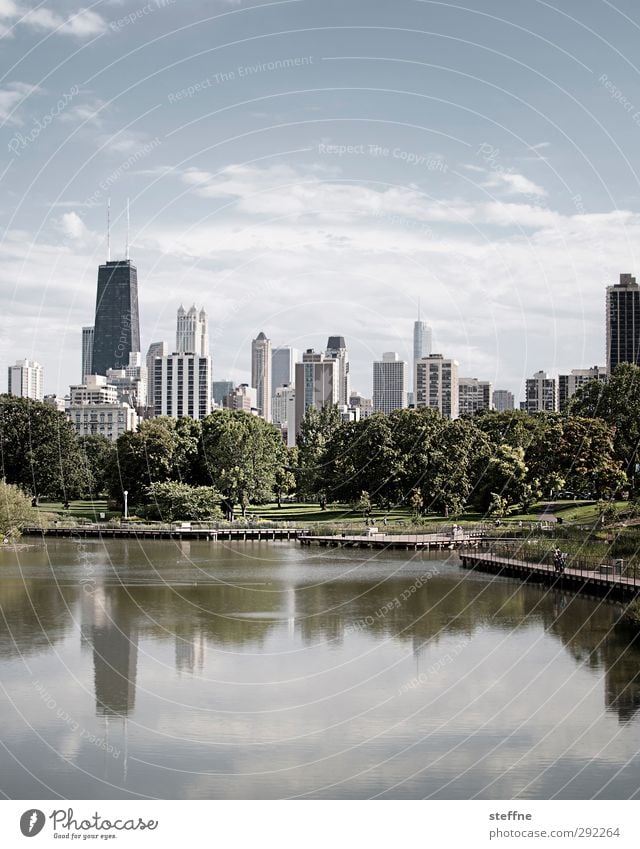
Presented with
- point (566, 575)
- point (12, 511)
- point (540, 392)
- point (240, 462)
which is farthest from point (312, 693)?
point (540, 392)

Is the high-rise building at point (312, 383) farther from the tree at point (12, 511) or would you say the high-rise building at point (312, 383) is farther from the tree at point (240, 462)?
the tree at point (12, 511)

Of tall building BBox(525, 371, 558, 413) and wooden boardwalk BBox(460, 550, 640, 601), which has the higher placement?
tall building BBox(525, 371, 558, 413)

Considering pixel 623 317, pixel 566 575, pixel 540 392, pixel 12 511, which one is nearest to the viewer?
pixel 566 575

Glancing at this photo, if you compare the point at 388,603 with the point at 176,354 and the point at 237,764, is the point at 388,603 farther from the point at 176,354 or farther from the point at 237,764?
the point at 176,354

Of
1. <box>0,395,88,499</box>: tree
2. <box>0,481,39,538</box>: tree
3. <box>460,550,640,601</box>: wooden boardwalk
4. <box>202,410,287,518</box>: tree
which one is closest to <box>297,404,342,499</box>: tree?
<box>202,410,287,518</box>: tree

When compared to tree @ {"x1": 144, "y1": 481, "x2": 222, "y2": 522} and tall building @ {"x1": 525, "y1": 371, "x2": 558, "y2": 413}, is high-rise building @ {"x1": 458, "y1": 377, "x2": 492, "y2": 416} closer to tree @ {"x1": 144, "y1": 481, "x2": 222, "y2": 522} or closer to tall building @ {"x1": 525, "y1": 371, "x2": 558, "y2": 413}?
tall building @ {"x1": 525, "y1": 371, "x2": 558, "y2": 413}

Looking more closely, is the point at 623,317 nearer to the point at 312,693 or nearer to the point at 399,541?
the point at 399,541

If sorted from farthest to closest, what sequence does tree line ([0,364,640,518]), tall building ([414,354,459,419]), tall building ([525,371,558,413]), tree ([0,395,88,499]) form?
tall building ([414,354,459,419]) → tall building ([525,371,558,413]) → tree ([0,395,88,499]) → tree line ([0,364,640,518])

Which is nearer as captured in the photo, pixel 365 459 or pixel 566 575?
pixel 566 575
